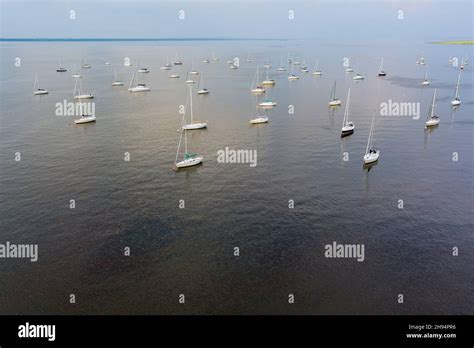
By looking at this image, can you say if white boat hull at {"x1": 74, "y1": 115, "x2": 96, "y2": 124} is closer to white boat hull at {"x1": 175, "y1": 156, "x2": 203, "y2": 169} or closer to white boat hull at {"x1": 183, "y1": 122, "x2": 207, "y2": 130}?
white boat hull at {"x1": 183, "y1": 122, "x2": 207, "y2": 130}

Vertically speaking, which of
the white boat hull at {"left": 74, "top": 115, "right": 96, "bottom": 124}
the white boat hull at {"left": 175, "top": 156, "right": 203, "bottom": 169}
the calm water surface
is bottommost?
the calm water surface

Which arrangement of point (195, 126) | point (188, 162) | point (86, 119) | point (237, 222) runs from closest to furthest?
point (237, 222)
point (188, 162)
point (195, 126)
point (86, 119)

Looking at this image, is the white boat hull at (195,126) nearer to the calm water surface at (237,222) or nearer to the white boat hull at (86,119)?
the calm water surface at (237,222)

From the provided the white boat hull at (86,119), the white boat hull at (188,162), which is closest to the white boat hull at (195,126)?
the white boat hull at (188,162)

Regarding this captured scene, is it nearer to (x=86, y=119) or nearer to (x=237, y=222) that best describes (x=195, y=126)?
(x=86, y=119)

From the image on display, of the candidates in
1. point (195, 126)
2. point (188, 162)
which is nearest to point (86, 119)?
point (195, 126)

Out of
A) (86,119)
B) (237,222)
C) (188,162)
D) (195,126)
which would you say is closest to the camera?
(237,222)

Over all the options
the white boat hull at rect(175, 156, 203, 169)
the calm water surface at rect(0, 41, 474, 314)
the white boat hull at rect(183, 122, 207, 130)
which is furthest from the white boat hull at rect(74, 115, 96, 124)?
the white boat hull at rect(175, 156, 203, 169)
